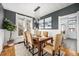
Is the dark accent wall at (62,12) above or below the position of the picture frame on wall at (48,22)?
above

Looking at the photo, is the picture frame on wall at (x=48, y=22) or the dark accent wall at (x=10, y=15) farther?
the picture frame on wall at (x=48, y=22)

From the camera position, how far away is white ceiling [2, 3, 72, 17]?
1.66 m

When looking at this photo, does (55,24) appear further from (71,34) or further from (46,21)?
(71,34)

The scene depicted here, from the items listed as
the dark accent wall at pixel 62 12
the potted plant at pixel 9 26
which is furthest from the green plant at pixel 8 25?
the dark accent wall at pixel 62 12

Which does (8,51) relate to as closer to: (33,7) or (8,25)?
(8,25)

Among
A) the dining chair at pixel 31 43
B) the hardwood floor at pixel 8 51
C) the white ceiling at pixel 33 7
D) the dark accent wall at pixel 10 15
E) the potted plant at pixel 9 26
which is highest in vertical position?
the white ceiling at pixel 33 7

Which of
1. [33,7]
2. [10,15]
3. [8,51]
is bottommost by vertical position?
[8,51]

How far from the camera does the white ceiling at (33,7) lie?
1.66 metres

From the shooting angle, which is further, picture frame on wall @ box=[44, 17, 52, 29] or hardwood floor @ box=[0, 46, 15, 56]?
picture frame on wall @ box=[44, 17, 52, 29]

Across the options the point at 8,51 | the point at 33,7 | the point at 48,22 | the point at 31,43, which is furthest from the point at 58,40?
the point at 8,51

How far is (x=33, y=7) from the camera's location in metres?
1.70

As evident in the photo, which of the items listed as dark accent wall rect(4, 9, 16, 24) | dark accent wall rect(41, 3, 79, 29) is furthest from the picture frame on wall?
dark accent wall rect(4, 9, 16, 24)

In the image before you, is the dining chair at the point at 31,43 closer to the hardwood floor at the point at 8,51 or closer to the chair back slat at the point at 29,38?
the chair back slat at the point at 29,38

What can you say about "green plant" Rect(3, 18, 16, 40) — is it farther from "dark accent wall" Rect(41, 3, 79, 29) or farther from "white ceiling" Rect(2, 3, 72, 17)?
"dark accent wall" Rect(41, 3, 79, 29)
